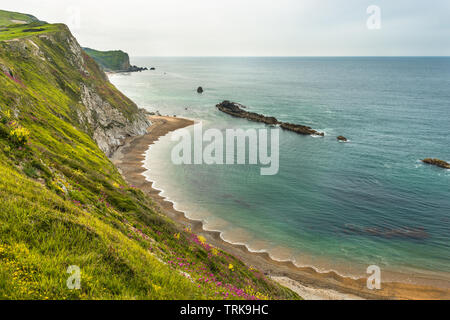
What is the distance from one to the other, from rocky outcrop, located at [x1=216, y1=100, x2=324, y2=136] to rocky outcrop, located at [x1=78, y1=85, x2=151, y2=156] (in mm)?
44050

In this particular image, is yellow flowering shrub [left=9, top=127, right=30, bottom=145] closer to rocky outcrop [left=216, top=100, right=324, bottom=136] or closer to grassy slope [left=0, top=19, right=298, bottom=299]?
grassy slope [left=0, top=19, right=298, bottom=299]

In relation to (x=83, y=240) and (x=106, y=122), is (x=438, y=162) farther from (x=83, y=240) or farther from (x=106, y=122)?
(x=106, y=122)

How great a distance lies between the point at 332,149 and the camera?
6962cm

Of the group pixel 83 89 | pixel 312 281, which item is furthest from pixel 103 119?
pixel 312 281

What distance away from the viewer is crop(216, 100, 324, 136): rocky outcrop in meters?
85.2

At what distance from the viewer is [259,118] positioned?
4023 inches

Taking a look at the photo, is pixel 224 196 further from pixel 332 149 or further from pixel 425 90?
pixel 425 90

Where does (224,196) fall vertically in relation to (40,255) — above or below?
below

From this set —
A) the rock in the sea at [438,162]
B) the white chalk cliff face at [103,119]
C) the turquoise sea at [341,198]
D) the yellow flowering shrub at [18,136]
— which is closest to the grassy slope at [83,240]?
the yellow flowering shrub at [18,136]

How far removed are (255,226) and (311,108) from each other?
320ft

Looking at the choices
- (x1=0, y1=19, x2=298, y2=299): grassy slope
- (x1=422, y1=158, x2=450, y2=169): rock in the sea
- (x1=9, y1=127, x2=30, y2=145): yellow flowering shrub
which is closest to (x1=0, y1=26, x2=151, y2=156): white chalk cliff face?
(x1=0, y1=19, x2=298, y2=299): grassy slope

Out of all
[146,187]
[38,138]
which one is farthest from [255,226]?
[38,138]

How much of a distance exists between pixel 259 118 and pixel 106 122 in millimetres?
57974
